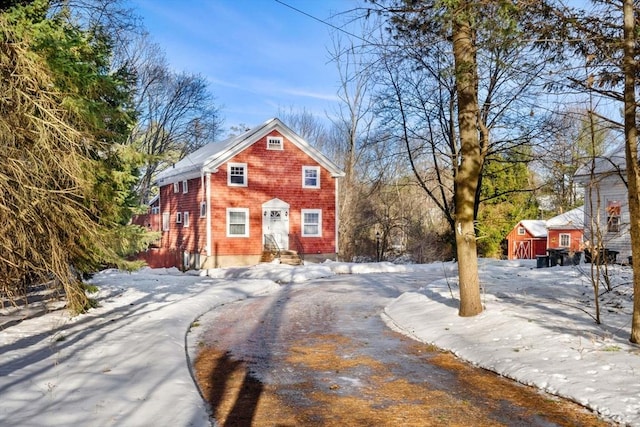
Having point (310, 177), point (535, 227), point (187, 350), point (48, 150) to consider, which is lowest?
point (187, 350)

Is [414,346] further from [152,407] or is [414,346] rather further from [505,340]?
[152,407]

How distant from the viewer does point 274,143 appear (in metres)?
25.7

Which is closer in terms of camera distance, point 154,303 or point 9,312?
point 9,312

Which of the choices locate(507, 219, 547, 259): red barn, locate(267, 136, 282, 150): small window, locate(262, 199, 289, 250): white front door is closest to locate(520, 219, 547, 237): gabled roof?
locate(507, 219, 547, 259): red barn

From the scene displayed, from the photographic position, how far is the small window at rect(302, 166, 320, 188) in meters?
26.3

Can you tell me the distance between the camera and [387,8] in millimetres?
9203

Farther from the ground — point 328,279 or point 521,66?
point 521,66

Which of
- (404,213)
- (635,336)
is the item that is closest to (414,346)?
(635,336)

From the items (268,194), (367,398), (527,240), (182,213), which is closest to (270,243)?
(268,194)

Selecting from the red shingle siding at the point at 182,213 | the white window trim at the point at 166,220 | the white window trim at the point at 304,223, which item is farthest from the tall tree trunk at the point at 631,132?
the white window trim at the point at 166,220

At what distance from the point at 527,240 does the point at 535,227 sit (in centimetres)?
117

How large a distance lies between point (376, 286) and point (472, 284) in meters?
7.81

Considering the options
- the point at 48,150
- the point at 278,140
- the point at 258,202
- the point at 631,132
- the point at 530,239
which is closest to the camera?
the point at 631,132

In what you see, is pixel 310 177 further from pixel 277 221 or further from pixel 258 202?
pixel 258 202
